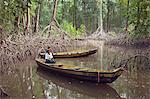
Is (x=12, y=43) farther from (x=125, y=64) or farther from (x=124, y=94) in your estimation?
Answer: (x=124, y=94)

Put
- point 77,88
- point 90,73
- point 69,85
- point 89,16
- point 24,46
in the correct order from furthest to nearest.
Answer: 1. point 89,16
2. point 24,46
3. point 69,85
4. point 90,73
5. point 77,88

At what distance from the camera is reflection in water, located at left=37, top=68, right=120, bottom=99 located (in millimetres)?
9562

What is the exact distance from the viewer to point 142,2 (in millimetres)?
19562

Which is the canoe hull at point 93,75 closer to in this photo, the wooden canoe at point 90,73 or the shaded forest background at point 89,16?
the wooden canoe at point 90,73

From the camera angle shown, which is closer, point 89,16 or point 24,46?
point 24,46

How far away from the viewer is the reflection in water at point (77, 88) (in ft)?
31.4

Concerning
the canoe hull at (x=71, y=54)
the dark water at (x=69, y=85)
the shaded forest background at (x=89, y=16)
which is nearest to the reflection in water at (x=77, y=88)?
the dark water at (x=69, y=85)

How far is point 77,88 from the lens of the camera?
10.4 meters

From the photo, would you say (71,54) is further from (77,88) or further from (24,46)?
(77,88)

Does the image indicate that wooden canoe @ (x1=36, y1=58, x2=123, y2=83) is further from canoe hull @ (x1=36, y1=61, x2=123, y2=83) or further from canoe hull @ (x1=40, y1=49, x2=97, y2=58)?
canoe hull @ (x1=40, y1=49, x2=97, y2=58)

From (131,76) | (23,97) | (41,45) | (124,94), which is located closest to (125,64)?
(131,76)

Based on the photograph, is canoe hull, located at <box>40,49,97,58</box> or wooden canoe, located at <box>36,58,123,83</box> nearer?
wooden canoe, located at <box>36,58,123,83</box>

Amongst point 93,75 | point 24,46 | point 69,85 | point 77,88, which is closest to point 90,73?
point 93,75

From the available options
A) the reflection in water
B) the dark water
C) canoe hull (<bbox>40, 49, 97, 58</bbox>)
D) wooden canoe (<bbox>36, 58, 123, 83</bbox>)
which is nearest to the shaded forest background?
canoe hull (<bbox>40, 49, 97, 58</bbox>)
